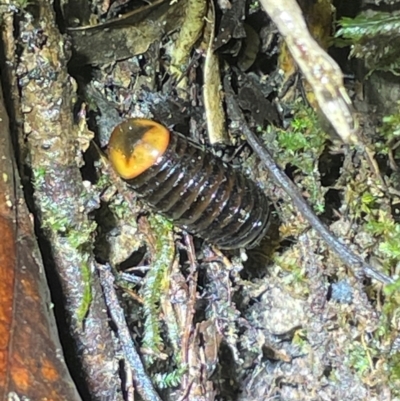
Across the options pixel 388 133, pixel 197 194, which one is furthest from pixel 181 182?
pixel 388 133

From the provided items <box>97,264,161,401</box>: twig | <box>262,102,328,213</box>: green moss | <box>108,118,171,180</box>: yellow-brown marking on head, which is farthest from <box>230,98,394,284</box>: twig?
<box>97,264,161,401</box>: twig

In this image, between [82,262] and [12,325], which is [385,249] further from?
[12,325]

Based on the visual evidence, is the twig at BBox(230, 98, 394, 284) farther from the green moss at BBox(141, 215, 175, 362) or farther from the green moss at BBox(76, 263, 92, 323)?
the green moss at BBox(76, 263, 92, 323)

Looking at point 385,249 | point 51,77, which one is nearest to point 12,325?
point 51,77

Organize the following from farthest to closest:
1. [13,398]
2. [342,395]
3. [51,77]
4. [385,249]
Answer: [342,395] < [385,249] < [51,77] < [13,398]

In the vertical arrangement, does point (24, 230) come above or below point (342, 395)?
above

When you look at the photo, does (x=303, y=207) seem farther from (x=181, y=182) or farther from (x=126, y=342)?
(x=126, y=342)

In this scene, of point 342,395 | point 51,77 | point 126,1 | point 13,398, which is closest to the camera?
point 13,398
